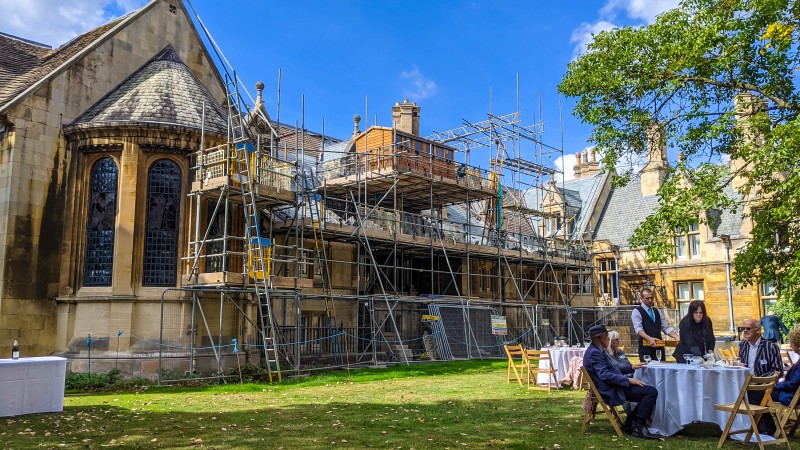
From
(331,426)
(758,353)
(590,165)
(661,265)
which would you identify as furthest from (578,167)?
(331,426)

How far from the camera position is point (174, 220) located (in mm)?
20234

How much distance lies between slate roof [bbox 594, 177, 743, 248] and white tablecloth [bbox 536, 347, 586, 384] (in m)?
23.2

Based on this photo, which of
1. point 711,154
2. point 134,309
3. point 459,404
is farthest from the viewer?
point 134,309

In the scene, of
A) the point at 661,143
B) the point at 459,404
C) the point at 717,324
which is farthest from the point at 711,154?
the point at 717,324

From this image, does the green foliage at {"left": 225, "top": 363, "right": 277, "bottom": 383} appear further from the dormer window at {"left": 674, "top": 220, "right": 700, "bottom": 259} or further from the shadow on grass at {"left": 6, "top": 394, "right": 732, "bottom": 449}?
the dormer window at {"left": 674, "top": 220, "right": 700, "bottom": 259}

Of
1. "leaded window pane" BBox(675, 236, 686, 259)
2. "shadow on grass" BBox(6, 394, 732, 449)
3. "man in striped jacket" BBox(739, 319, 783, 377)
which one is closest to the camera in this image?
"shadow on grass" BBox(6, 394, 732, 449)

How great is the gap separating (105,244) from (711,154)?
53.9 feet

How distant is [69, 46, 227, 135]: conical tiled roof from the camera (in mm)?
20156

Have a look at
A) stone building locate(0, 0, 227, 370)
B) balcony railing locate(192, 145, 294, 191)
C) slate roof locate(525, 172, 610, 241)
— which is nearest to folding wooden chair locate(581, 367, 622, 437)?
balcony railing locate(192, 145, 294, 191)

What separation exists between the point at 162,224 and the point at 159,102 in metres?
3.67

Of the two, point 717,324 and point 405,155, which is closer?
point 405,155

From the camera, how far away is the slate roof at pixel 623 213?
37906 mm

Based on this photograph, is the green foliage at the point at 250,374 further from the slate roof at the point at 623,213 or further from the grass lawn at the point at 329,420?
the slate roof at the point at 623,213

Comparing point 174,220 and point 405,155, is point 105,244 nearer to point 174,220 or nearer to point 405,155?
point 174,220
